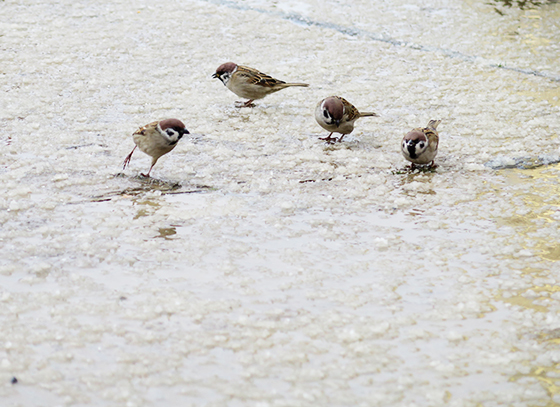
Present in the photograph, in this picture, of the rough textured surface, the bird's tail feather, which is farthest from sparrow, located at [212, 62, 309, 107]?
the bird's tail feather

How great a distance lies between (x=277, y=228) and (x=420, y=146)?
1.70 m

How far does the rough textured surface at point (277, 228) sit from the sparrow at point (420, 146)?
0.69ft

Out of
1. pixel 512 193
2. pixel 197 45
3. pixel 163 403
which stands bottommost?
pixel 163 403

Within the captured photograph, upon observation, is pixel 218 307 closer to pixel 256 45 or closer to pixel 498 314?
pixel 498 314

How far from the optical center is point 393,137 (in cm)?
688

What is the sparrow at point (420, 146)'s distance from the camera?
586 cm

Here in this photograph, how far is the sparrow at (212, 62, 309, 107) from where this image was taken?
297 inches

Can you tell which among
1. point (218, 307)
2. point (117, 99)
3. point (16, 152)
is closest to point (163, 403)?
point (218, 307)

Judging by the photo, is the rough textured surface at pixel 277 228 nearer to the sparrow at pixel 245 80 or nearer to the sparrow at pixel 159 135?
the sparrow at pixel 245 80

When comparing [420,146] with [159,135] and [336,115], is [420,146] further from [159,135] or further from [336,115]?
[159,135]

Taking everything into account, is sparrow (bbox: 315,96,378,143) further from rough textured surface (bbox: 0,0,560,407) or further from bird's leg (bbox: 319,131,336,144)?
rough textured surface (bbox: 0,0,560,407)

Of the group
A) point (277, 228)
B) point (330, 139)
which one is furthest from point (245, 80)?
point (277, 228)

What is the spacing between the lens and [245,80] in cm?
756

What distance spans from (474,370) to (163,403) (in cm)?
170
